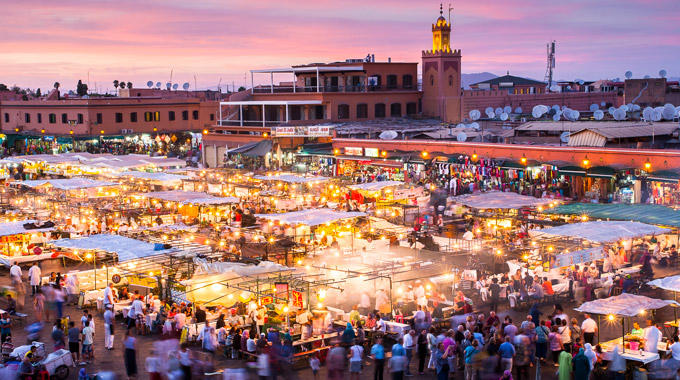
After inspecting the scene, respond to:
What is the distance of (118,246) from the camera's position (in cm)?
2145

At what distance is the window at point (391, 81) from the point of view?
6244cm

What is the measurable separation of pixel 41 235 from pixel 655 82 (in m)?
53.3

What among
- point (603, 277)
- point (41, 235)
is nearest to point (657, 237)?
point (603, 277)

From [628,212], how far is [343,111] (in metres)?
35.6

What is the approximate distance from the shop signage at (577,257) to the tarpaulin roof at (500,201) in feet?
19.3

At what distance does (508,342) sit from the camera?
15.0 meters

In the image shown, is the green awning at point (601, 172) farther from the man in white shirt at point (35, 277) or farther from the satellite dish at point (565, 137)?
the man in white shirt at point (35, 277)

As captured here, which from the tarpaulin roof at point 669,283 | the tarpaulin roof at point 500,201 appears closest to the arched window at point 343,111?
the tarpaulin roof at point 500,201

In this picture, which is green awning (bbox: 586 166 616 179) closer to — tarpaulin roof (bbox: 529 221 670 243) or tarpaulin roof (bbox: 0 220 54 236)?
tarpaulin roof (bbox: 529 221 670 243)

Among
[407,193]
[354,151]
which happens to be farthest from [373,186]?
[354,151]

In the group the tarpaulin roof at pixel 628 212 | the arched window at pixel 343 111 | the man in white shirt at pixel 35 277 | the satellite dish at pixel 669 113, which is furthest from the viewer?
the arched window at pixel 343 111

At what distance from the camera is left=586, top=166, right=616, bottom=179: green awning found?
102 ft

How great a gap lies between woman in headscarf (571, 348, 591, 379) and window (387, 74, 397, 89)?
1950 inches

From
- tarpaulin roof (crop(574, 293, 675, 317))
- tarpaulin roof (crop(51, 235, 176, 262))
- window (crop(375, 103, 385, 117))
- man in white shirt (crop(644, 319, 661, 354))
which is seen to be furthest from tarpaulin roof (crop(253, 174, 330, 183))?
window (crop(375, 103, 385, 117))
